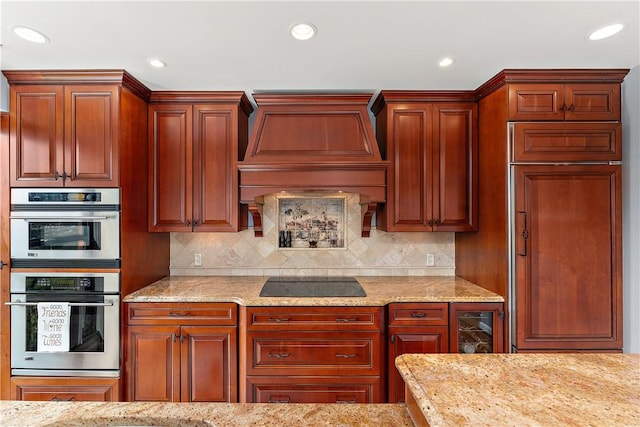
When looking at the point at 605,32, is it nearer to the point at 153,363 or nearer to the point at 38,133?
the point at 153,363

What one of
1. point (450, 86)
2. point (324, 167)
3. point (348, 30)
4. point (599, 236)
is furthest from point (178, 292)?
point (599, 236)

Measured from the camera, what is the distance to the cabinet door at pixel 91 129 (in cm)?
240

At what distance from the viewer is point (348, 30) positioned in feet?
6.02

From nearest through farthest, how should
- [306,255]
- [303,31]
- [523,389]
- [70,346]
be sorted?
[523,389]
[303,31]
[70,346]
[306,255]

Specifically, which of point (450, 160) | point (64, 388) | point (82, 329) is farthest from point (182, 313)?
point (450, 160)

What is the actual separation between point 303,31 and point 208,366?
2.21 m

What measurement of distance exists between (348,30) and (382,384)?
2.21m

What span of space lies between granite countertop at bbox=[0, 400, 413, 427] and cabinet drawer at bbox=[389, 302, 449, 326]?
1279 millimetres

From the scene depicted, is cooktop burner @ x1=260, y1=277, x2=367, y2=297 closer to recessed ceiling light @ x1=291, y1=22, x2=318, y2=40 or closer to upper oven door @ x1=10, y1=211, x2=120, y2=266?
upper oven door @ x1=10, y1=211, x2=120, y2=266

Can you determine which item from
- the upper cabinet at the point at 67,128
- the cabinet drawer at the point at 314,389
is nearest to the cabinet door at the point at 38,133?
the upper cabinet at the point at 67,128

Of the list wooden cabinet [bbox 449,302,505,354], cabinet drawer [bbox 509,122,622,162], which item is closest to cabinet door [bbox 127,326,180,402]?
wooden cabinet [bbox 449,302,505,354]

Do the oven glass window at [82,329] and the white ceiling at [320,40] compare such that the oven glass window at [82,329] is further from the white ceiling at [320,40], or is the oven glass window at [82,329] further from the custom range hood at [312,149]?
the white ceiling at [320,40]

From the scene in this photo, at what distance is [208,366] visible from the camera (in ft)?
7.88

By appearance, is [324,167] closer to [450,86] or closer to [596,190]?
[450,86]
